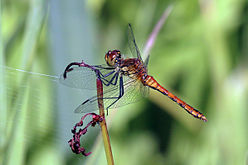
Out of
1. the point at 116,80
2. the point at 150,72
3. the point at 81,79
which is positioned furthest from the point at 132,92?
the point at 150,72

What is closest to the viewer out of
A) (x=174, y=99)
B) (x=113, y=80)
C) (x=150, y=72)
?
(x=113, y=80)

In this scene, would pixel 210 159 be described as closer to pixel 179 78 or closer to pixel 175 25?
pixel 179 78

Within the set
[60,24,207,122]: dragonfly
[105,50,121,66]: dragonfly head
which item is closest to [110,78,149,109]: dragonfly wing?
[60,24,207,122]: dragonfly

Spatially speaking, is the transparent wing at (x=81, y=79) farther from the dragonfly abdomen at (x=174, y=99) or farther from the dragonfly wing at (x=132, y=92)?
the dragonfly abdomen at (x=174, y=99)

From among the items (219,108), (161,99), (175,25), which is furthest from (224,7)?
(219,108)

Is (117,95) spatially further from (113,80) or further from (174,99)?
(174,99)

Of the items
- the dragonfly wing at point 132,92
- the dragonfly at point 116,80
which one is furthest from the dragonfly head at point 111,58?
the dragonfly wing at point 132,92

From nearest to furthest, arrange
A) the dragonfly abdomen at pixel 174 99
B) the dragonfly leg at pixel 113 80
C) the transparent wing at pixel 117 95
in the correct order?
the transparent wing at pixel 117 95
the dragonfly leg at pixel 113 80
the dragonfly abdomen at pixel 174 99
